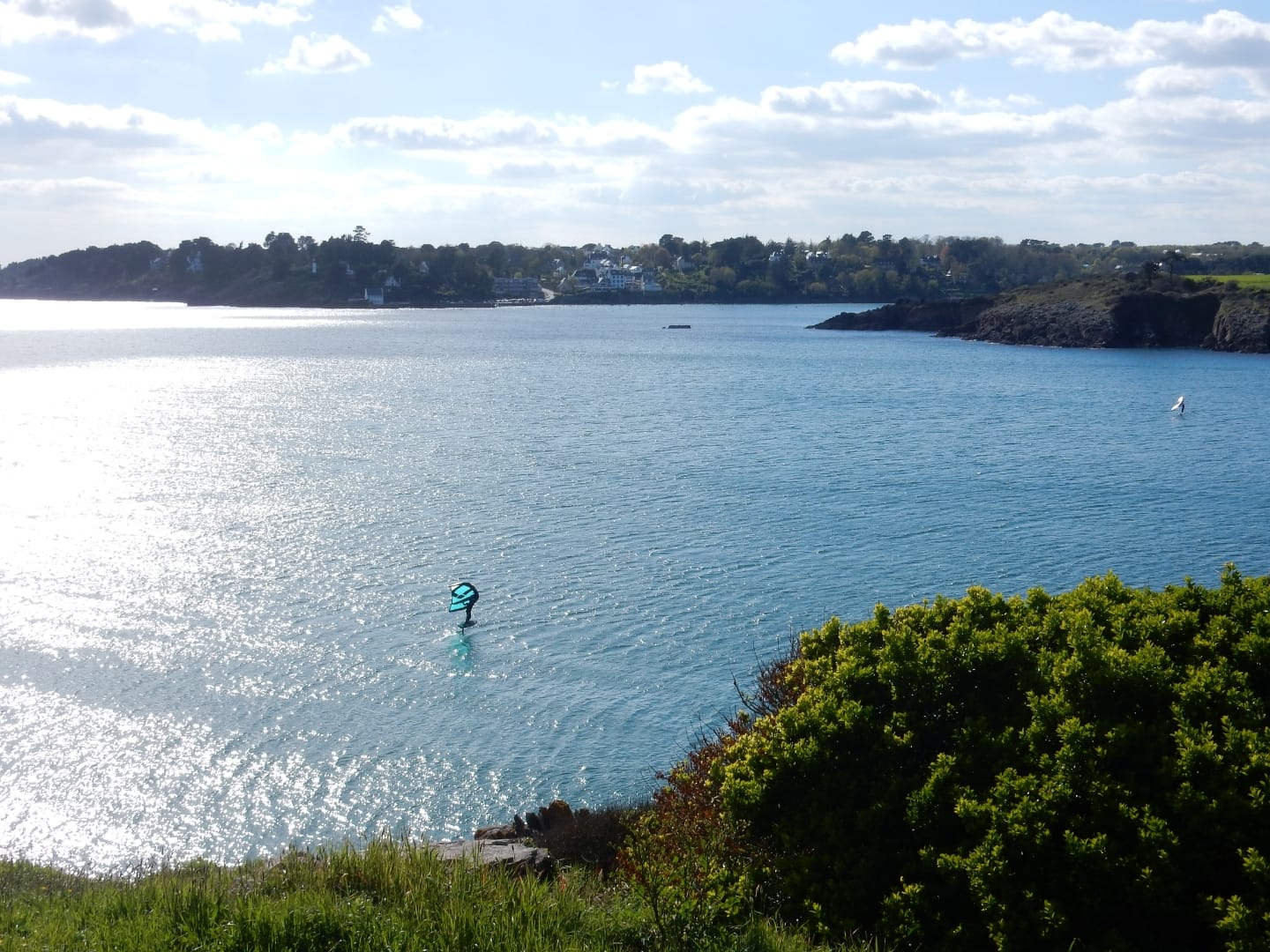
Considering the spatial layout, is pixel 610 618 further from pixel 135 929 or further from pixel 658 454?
pixel 658 454

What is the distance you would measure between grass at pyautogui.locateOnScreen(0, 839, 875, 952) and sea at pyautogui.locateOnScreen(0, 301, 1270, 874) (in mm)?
5735

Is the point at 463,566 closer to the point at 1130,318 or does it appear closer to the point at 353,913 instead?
the point at 353,913

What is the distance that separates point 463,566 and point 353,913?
22052mm

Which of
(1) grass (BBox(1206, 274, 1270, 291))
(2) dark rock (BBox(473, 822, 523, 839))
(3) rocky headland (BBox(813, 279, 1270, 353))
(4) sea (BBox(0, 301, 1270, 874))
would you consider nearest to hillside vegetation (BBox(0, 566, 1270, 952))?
(2) dark rock (BBox(473, 822, 523, 839))

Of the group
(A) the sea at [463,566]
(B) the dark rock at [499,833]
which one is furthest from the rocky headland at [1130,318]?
(B) the dark rock at [499,833]

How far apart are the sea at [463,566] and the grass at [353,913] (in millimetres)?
5735

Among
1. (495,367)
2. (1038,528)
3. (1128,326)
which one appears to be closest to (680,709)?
(1038,528)

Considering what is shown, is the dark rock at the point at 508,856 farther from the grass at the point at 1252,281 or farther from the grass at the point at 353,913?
the grass at the point at 1252,281

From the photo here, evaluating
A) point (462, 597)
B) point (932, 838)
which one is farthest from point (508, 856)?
point (462, 597)

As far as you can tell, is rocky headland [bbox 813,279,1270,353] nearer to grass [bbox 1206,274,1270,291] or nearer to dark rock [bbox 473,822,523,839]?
grass [bbox 1206,274,1270,291]

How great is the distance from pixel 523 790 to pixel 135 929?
34.7 ft

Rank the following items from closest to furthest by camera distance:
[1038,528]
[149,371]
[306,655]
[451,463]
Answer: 1. [306,655]
2. [1038,528]
3. [451,463]
4. [149,371]

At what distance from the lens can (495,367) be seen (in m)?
98.0

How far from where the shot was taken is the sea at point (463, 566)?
18.0 m
